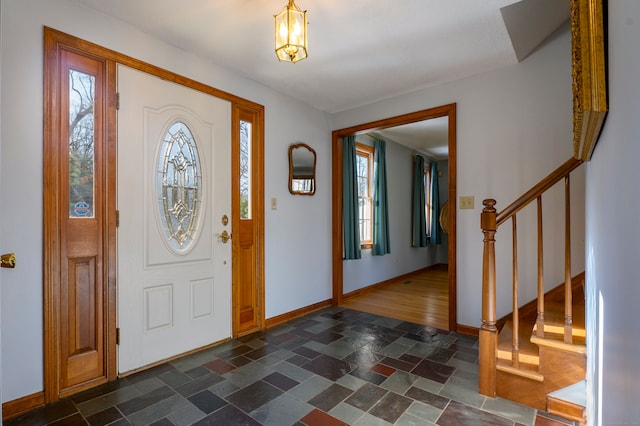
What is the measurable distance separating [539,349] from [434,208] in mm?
5219

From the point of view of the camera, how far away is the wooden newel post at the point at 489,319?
1984 mm

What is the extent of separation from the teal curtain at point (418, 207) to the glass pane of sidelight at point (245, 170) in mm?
3918

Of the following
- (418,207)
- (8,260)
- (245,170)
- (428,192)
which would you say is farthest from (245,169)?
(428,192)

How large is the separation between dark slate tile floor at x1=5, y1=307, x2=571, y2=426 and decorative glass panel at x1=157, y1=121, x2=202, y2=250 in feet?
3.27

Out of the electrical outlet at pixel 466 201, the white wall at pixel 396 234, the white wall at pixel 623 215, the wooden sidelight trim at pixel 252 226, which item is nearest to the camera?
the white wall at pixel 623 215

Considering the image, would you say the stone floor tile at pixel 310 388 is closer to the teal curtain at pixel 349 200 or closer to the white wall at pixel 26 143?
the white wall at pixel 26 143

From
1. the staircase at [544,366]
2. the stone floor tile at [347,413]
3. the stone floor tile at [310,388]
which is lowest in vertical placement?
the stone floor tile at [310,388]

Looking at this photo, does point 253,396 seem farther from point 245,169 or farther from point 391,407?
point 245,169

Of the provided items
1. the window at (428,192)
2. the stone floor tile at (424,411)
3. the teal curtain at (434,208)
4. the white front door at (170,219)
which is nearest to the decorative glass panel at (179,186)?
the white front door at (170,219)

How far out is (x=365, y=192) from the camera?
509 centimetres

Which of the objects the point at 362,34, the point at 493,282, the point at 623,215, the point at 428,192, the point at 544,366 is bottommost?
the point at 544,366

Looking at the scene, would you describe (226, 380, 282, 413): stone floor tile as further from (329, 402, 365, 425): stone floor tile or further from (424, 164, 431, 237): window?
(424, 164, 431, 237): window

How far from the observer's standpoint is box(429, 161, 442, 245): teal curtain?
6828 mm

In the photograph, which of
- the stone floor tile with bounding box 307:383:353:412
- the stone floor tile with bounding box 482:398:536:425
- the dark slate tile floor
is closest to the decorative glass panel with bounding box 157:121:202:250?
the dark slate tile floor
